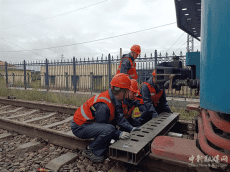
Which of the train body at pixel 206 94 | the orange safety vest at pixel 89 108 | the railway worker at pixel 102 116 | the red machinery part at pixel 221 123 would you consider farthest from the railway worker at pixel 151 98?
the red machinery part at pixel 221 123

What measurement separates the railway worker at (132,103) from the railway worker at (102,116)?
5.7 inches

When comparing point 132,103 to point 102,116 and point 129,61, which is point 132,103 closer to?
point 129,61

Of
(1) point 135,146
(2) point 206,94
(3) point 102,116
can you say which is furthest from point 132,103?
(2) point 206,94

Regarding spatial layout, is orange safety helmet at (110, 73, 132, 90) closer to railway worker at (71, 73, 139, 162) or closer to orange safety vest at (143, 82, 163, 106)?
railway worker at (71, 73, 139, 162)

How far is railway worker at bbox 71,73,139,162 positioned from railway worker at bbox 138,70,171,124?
1.30 meters

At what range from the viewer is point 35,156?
337 centimetres

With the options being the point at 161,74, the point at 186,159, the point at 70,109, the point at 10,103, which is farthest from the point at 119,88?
the point at 10,103

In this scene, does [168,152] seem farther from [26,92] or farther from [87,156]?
[26,92]

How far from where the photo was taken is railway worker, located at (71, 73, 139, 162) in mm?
2941

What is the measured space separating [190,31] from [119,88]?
214 cm

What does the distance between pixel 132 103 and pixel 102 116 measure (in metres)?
1.44

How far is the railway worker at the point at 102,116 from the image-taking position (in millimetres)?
2941

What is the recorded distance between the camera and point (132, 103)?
4.28 m

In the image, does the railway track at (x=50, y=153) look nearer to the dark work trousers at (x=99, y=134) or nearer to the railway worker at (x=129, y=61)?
the dark work trousers at (x=99, y=134)
